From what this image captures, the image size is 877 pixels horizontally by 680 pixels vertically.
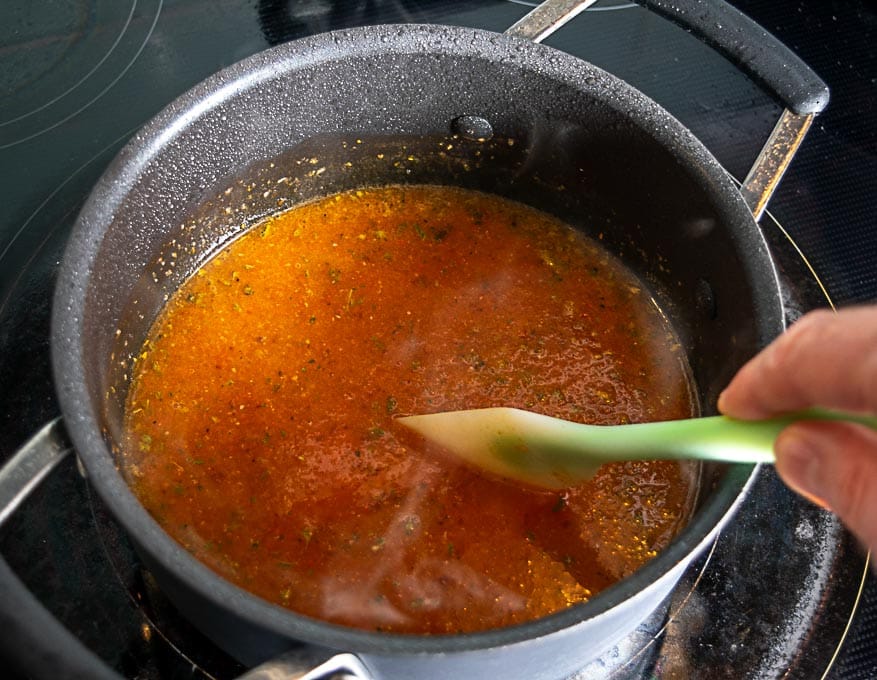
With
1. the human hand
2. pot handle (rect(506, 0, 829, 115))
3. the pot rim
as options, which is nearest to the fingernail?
the human hand

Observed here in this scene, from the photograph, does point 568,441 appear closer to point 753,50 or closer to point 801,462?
point 801,462

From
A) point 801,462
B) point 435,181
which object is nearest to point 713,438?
point 801,462

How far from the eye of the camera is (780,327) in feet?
3.45

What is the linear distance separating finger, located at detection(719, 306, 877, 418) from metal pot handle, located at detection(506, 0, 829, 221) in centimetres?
52

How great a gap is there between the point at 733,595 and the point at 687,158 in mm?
605

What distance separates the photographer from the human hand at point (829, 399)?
0.62m

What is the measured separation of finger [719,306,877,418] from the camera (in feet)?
2.02

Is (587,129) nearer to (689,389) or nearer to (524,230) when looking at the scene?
(524,230)

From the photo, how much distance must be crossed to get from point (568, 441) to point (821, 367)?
1.46 feet

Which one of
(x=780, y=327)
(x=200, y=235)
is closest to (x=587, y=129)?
(x=780, y=327)

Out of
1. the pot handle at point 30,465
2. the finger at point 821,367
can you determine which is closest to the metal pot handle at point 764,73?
Result: the finger at point 821,367

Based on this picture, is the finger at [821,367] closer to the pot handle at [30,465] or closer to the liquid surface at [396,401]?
the liquid surface at [396,401]

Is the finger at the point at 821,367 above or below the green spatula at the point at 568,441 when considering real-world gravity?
above

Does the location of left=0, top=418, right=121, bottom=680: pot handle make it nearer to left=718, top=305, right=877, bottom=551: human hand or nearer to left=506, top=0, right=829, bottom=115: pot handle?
left=718, top=305, right=877, bottom=551: human hand
